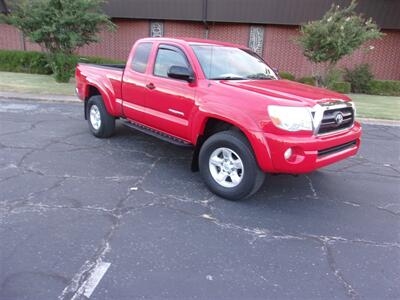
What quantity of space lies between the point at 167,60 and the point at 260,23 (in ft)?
50.5

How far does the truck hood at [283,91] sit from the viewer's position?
384cm

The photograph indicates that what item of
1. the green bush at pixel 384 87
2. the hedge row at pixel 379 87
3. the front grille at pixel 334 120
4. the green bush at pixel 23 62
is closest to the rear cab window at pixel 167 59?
the front grille at pixel 334 120

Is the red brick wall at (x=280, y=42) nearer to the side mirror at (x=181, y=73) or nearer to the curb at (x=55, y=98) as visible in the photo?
the curb at (x=55, y=98)

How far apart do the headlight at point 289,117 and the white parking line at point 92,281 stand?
2177 millimetres

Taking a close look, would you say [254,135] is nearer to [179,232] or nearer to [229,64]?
[179,232]

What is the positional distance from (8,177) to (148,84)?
2.28m

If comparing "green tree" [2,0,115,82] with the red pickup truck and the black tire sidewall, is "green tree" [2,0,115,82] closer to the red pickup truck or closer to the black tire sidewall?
the red pickup truck

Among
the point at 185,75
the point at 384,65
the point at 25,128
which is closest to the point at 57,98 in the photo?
the point at 25,128

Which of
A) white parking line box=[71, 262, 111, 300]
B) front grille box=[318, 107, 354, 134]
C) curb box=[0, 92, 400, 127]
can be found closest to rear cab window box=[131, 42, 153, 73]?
front grille box=[318, 107, 354, 134]

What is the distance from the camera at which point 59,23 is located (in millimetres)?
13102

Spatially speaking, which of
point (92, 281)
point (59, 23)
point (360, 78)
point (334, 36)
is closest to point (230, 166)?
point (92, 281)

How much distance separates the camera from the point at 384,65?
747 inches

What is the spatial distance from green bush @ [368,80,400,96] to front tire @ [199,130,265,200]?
1576cm

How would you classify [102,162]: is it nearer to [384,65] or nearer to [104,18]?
[104,18]
